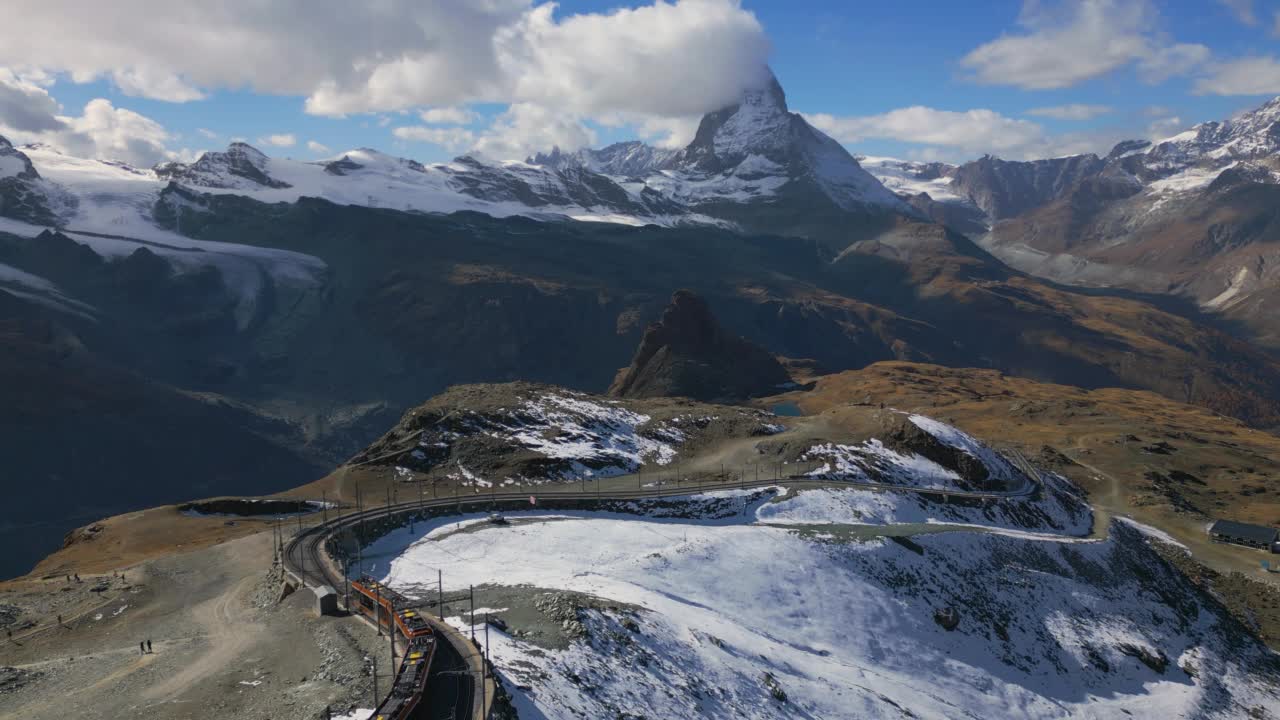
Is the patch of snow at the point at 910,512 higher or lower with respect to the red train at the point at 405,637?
lower

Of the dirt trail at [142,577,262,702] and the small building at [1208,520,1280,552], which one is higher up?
the dirt trail at [142,577,262,702]

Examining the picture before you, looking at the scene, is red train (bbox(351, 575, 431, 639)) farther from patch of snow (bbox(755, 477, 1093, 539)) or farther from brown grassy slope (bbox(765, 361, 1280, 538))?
brown grassy slope (bbox(765, 361, 1280, 538))

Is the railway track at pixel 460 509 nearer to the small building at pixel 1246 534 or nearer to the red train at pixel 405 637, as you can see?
the red train at pixel 405 637

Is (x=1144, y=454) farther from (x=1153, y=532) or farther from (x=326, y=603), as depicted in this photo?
(x=326, y=603)

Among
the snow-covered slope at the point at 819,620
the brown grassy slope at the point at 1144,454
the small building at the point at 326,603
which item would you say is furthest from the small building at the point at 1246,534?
the small building at the point at 326,603

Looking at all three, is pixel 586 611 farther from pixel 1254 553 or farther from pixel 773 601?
pixel 1254 553

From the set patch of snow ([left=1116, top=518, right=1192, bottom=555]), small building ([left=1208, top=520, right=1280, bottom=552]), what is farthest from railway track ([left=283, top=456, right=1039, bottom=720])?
small building ([left=1208, top=520, right=1280, bottom=552])
